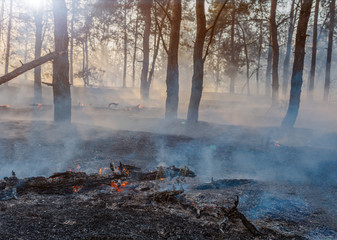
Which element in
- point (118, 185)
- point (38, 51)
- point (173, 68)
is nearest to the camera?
point (118, 185)

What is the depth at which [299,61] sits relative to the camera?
451 inches

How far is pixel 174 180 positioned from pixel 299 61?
783 centimetres

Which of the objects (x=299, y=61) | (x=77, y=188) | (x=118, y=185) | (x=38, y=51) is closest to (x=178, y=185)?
(x=118, y=185)

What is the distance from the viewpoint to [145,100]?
982 inches

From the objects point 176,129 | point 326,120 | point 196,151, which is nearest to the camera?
point 196,151

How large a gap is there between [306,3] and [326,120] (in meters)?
8.32

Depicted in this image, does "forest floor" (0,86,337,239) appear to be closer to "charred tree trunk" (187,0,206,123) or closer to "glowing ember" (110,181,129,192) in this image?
"glowing ember" (110,181,129,192)

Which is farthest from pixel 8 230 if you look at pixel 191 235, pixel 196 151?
pixel 196 151

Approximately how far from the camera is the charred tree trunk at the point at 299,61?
36.8ft

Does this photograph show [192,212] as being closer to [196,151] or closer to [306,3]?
[196,151]

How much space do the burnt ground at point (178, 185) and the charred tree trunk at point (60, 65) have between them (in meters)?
0.88

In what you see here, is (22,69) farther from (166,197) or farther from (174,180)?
(166,197)

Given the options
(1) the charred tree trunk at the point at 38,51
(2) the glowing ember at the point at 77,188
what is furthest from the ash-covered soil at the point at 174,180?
(1) the charred tree trunk at the point at 38,51

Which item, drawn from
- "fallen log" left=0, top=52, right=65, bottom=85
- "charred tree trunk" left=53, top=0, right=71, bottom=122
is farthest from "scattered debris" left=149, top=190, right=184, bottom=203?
"charred tree trunk" left=53, top=0, right=71, bottom=122
